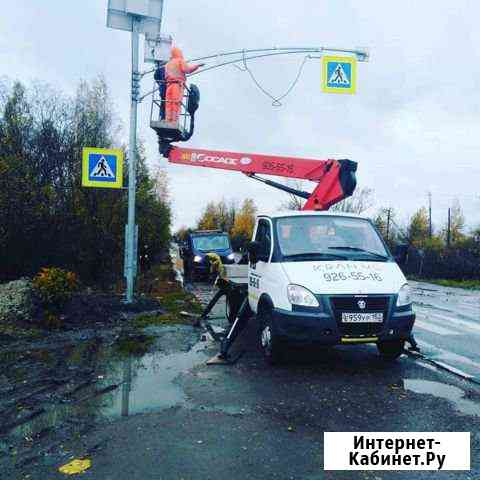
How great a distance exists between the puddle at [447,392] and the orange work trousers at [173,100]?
733 centimetres

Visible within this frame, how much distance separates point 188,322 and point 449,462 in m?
7.14

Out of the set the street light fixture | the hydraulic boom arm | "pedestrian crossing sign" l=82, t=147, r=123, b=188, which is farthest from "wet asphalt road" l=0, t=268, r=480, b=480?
"pedestrian crossing sign" l=82, t=147, r=123, b=188

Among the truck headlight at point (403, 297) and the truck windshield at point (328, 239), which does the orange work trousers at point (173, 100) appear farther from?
the truck headlight at point (403, 297)

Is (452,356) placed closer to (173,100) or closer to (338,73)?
(338,73)

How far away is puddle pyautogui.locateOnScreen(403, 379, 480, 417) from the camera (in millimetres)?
5438

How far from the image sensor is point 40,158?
619 inches

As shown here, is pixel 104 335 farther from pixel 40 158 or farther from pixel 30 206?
pixel 40 158

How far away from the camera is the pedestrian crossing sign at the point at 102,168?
11.6m

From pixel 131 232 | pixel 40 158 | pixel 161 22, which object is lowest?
pixel 131 232

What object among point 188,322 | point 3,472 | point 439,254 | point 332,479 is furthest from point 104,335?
point 439,254

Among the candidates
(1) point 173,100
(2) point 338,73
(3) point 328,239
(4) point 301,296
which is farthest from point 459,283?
(4) point 301,296

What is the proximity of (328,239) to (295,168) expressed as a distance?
11.1 ft

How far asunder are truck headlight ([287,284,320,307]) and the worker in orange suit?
19.2ft

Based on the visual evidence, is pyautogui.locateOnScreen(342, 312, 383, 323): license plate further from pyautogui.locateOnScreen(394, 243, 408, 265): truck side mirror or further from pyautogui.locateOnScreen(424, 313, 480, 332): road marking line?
pyautogui.locateOnScreen(424, 313, 480, 332): road marking line
